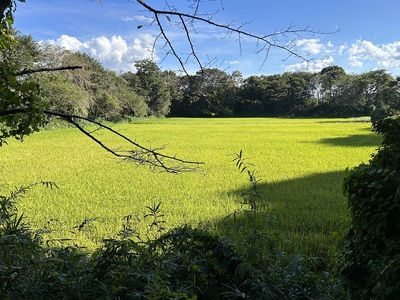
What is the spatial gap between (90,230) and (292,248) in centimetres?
296

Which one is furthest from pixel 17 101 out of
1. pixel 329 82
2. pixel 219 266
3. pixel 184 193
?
pixel 329 82

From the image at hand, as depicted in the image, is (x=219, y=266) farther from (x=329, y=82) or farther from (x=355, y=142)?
(x=329, y=82)

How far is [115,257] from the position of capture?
6.17ft

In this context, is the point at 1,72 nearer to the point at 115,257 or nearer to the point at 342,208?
the point at 115,257

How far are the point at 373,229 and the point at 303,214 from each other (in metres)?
4.10

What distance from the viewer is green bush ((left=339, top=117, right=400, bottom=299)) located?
1.76 metres

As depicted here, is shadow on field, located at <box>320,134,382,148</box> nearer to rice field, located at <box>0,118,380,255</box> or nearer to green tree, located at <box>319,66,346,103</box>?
rice field, located at <box>0,118,380,255</box>

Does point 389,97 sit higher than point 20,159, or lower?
higher

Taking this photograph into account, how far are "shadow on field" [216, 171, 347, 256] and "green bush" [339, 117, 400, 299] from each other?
0.50 m

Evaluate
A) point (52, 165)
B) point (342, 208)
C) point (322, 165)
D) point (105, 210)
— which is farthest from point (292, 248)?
point (52, 165)

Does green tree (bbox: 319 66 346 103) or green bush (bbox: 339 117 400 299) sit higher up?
green tree (bbox: 319 66 346 103)

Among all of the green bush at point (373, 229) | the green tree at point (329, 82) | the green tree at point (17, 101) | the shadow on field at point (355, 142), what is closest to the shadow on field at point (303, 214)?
the green bush at point (373, 229)

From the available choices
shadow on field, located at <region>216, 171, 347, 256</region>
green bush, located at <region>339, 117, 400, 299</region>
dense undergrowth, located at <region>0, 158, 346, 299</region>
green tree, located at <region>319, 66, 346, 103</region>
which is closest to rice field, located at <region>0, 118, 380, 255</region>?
shadow on field, located at <region>216, 171, 347, 256</region>

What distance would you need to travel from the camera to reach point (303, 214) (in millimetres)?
5898
